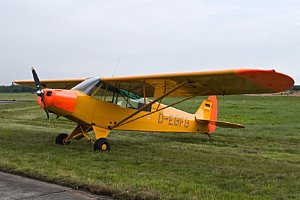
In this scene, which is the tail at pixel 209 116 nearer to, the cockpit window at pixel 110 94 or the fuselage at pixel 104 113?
the fuselage at pixel 104 113

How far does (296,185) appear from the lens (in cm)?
577

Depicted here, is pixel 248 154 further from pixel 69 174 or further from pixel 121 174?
pixel 69 174

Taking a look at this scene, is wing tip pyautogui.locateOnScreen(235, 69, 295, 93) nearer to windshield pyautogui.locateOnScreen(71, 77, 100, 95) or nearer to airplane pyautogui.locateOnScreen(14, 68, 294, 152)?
airplane pyautogui.locateOnScreen(14, 68, 294, 152)

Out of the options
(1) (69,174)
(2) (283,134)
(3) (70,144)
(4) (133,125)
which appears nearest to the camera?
(1) (69,174)

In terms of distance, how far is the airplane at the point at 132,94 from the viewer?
8453mm

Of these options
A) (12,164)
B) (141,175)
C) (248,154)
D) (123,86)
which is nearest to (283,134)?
(248,154)

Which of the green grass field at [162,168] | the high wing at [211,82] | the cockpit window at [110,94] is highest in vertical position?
the high wing at [211,82]

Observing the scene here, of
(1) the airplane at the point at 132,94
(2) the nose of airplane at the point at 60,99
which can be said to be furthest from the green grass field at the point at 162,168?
(2) the nose of airplane at the point at 60,99

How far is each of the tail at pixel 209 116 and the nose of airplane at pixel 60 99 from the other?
567 cm

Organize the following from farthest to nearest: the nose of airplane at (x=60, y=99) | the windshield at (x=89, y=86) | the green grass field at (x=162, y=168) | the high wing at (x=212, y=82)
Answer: the windshield at (x=89, y=86) < the nose of airplane at (x=60, y=99) < the high wing at (x=212, y=82) < the green grass field at (x=162, y=168)

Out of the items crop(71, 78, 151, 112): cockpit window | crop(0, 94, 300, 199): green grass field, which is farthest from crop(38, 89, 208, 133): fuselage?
crop(0, 94, 300, 199): green grass field

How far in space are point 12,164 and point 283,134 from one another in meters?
10.9

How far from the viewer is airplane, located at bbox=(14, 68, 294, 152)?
8.45 metres

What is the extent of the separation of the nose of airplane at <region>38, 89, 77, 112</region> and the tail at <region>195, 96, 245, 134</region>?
5670 mm
